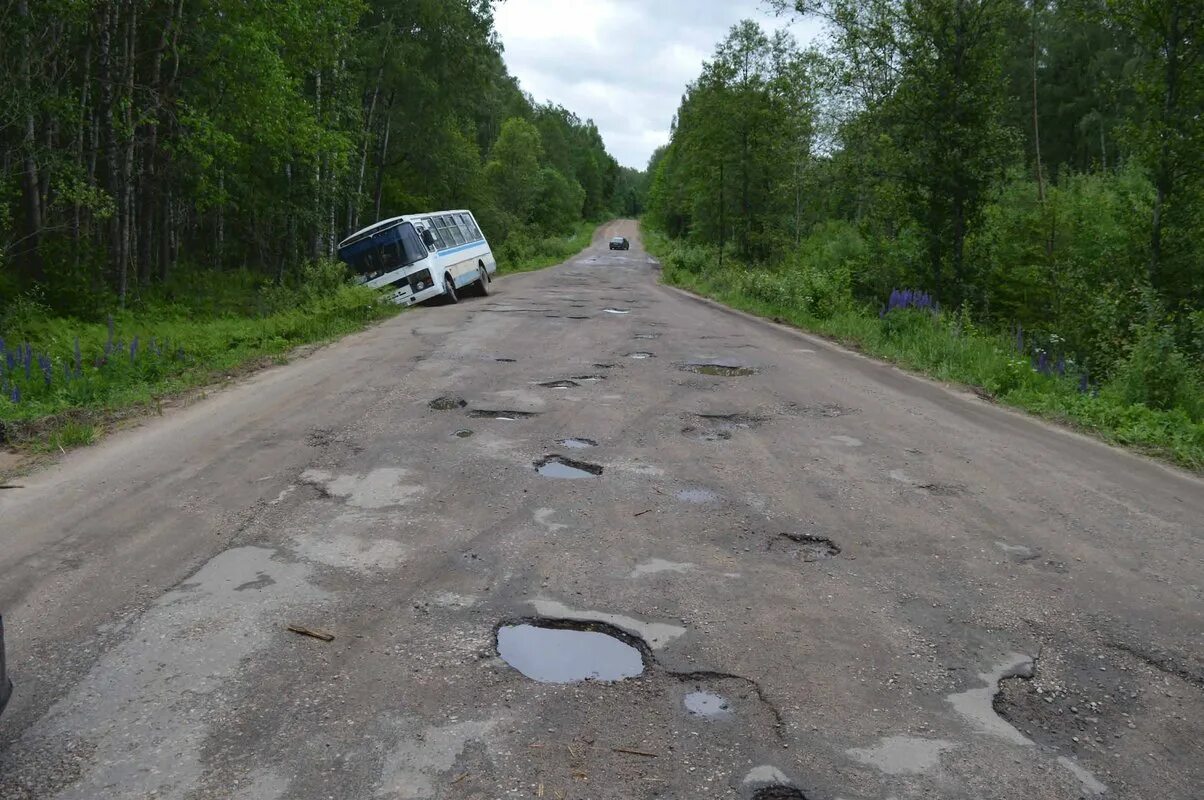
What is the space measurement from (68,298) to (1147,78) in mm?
18534

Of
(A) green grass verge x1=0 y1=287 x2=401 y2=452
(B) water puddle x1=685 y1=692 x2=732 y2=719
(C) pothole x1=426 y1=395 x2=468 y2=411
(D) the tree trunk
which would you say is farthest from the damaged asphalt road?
(D) the tree trunk

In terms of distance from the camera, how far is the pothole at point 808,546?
4555mm

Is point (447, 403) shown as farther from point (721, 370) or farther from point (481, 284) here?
point (481, 284)

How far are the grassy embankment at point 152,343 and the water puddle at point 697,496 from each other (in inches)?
197

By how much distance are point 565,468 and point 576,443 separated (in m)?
0.68

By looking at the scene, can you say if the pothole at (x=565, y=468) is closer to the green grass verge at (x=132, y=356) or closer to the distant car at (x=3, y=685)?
the distant car at (x=3, y=685)

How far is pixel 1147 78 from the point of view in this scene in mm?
13523

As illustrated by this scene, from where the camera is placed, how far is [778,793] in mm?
2600

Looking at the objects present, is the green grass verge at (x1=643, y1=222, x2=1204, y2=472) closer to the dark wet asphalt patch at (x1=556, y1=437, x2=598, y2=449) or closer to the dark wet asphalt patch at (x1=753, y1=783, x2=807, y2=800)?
the dark wet asphalt patch at (x1=556, y1=437, x2=598, y2=449)

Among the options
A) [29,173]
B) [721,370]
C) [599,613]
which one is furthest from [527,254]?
[599,613]

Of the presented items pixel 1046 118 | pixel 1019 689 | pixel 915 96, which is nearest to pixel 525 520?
pixel 1019 689

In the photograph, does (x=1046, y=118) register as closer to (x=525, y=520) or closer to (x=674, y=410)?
(x=674, y=410)

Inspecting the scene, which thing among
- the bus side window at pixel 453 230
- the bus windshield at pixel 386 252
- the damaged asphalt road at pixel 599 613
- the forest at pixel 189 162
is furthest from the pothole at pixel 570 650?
the bus side window at pixel 453 230

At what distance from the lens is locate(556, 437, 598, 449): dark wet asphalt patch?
6.61 metres
